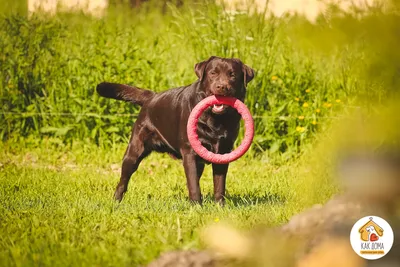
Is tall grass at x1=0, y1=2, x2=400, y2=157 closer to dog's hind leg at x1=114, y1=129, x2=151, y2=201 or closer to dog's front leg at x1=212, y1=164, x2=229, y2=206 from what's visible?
dog's hind leg at x1=114, y1=129, x2=151, y2=201

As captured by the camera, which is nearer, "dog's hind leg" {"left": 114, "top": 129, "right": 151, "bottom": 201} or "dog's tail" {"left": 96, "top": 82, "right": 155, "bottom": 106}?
"dog's hind leg" {"left": 114, "top": 129, "right": 151, "bottom": 201}

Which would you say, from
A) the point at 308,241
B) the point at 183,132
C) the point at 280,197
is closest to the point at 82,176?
the point at 183,132

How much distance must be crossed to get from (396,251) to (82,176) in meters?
4.56

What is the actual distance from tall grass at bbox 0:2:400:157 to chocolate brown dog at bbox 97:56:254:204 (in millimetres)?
2265

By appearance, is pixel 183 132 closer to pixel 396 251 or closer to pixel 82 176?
pixel 82 176

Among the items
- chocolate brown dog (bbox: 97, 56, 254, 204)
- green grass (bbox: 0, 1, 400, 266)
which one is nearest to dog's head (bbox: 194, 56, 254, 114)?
chocolate brown dog (bbox: 97, 56, 254, 204)

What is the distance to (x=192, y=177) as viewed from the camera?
5.41m

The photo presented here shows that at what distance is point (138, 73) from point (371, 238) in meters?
6.04

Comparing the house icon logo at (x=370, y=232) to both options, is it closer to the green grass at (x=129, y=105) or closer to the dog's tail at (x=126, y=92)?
the green grass at (x=129, y=105)

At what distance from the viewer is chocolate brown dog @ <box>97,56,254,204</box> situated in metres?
5.49

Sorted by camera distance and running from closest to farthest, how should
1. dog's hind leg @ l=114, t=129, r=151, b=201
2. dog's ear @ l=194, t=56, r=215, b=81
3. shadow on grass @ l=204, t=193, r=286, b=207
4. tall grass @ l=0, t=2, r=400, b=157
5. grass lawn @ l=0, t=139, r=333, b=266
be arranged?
grass lawn @ l=0, t=139, r=333, b=266 → shadow on grass @ l=204, t=193, r=286, b=207 → dog's ear @ l=194, t=56, r=215, b=81 → dog's hind leg @ l=114, t=129, r=151, b=201 → tall grass @ l=0, t=2, r=400, b=157

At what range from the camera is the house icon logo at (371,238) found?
2508mm

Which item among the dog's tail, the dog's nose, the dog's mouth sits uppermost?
the dog's nose

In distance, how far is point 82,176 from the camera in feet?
22.1
